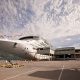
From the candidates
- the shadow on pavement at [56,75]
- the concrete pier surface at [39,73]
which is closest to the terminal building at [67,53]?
the concrete pier surface at [39,73]

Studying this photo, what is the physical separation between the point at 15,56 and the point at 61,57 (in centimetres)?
5355

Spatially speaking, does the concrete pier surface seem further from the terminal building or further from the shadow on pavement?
the terminal building

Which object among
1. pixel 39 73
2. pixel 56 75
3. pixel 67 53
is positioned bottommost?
pixel 56 75

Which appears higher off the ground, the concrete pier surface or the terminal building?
the terminal building

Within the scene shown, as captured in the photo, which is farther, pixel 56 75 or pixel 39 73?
pixel 39 73

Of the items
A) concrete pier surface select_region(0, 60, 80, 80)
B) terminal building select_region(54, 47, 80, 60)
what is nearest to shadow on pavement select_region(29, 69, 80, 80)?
concrete pier surface select_region(0, 60, 80, 80)

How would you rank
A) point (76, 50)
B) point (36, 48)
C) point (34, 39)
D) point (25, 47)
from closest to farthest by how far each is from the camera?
point (25, 47)
point (36, 48)
point (34, 39)
point (76, 50)

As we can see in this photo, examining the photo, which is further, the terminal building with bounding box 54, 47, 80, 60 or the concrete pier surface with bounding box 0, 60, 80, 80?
the terminal building with bounding box 54, 47, 80, 60

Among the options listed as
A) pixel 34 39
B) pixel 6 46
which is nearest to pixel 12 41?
pixel 6 46

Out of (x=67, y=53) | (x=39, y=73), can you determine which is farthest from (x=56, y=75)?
(x=67, y=53)

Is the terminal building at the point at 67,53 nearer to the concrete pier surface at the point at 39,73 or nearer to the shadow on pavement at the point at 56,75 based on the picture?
the concrete pier surface at the point at 39,73

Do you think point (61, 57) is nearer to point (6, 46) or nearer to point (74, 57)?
point (74, 57)

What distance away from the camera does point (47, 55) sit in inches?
5423

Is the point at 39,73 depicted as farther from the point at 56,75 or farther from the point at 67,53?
the point at 67,53
